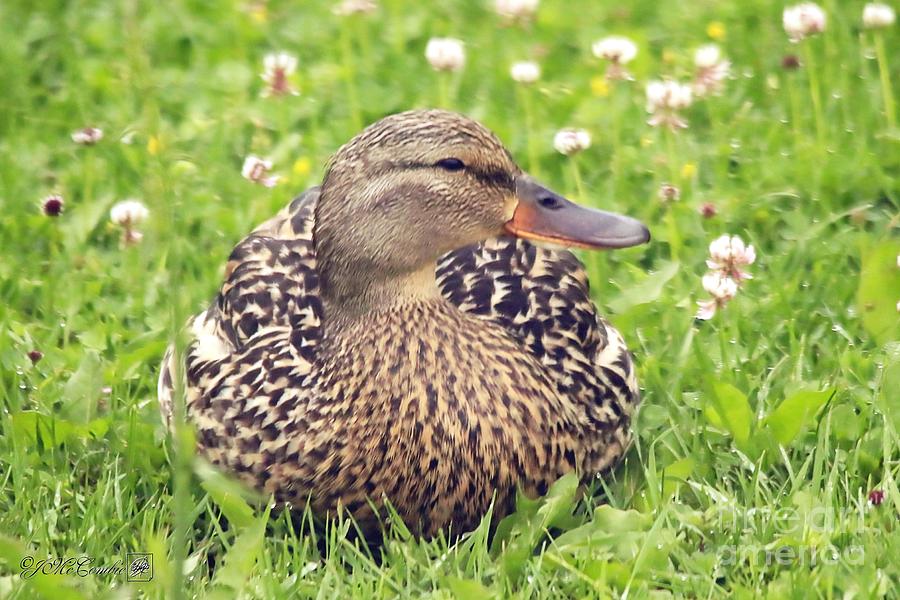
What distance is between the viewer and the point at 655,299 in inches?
164

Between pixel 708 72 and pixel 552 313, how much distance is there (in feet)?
5.77

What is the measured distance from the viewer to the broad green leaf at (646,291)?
4.15 m

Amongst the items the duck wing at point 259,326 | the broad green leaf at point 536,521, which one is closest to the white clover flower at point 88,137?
the duck wing at point 259,326

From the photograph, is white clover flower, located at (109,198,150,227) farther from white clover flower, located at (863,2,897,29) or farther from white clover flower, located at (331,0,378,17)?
white clover flower, located at (863,2,897,29)

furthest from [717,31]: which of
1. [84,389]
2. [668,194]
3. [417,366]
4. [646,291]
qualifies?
[84,389]

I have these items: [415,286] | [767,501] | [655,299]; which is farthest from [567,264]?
[767,501]

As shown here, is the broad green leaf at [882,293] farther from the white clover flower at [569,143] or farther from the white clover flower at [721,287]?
the white clover flower at [569,143]

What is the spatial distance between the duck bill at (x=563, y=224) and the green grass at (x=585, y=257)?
0.44 meters

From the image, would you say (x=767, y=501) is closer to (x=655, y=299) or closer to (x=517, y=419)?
(x=517, y=419)

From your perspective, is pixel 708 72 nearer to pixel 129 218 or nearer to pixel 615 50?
pixel 615 50

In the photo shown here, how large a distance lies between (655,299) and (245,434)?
134 centimetres

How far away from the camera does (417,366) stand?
3.35 meters
